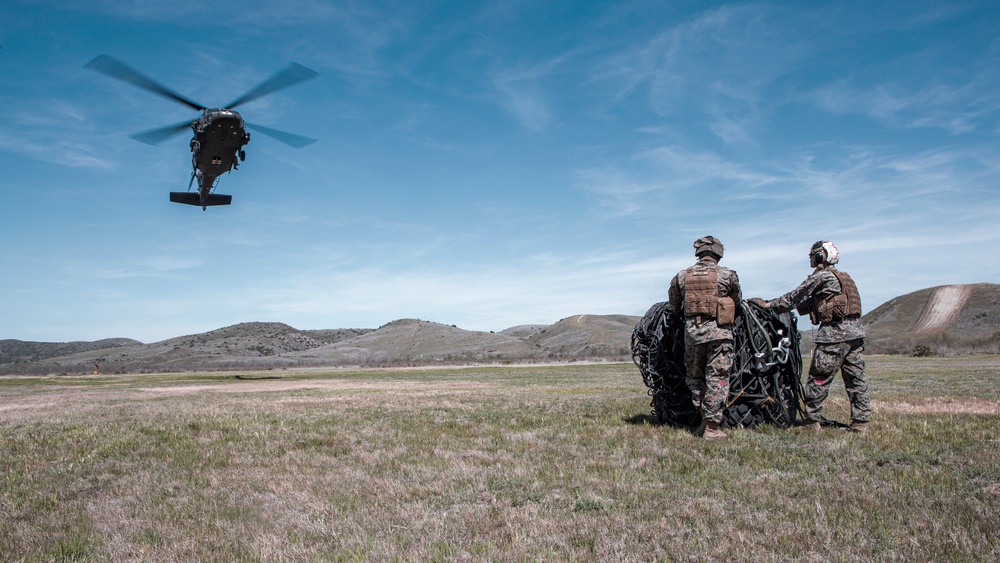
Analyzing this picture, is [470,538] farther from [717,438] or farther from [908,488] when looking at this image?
[717,438]

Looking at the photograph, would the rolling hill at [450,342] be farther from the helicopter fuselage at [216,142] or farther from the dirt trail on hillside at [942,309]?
the helicopter fuselage at [216,142]

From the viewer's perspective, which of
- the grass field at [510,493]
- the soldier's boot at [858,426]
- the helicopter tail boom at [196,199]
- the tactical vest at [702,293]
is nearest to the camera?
the grass field at [510,493]

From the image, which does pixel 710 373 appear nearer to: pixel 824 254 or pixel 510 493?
pixel 824 254

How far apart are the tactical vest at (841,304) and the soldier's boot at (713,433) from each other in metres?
2.45

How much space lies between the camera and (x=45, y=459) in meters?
8.10

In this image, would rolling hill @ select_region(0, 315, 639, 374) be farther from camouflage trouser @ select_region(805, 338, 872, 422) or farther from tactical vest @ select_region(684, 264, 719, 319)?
tactical vest @ select_region(684, 264, 719, 319)

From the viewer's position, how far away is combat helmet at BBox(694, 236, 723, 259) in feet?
28.8

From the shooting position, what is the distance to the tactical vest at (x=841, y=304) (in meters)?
8.86

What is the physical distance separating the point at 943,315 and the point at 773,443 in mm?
118638

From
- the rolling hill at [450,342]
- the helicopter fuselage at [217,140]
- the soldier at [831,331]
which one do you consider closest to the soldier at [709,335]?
the soldier at [831,331]

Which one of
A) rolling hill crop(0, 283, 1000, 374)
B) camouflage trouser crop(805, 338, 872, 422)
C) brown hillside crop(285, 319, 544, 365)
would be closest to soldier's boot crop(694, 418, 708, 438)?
camouflage trouser crop(805, 338, 872, 422)

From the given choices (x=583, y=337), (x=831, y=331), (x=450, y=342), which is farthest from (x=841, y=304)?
(x=450, y=342)

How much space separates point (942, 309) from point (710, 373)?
12169cm

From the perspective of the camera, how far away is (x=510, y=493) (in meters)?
5.50
